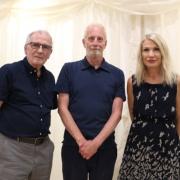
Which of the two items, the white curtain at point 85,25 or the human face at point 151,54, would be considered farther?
the white curtain at point 85,25

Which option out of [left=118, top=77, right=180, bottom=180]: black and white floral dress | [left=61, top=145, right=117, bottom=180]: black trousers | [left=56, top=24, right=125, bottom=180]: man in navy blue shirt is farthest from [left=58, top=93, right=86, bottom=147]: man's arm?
[left=118, top=77, right=180, bottom=180]: black and white floral dress

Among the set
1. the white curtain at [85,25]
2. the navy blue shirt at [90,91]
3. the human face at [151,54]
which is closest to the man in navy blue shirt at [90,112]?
the navy blue shirt at [90,91]

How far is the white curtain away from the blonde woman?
1.93 feet

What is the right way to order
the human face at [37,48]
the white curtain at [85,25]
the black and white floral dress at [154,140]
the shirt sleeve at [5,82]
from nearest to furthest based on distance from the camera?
the shirt sleeve at [5,82], the human face at [37,48], the black and white floral dress at [154,140], the white curtain at [85,25]

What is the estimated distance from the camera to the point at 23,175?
222cm

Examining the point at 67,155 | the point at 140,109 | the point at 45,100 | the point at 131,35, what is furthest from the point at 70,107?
the point at 131,35

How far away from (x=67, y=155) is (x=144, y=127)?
0.59m

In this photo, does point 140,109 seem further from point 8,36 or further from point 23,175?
point 8,36

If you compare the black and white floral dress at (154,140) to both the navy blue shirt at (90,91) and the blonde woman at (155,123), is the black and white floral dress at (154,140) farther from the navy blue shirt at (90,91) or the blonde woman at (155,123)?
the navy blue shirt at (90,91)

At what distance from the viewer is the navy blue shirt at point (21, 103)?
2193mm

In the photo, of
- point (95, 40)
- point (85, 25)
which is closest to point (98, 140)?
point (95, 40)

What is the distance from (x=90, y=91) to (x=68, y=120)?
257 millimetres

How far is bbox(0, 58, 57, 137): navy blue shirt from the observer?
7.20ft

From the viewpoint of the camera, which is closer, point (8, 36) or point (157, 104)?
point (157, 104)
